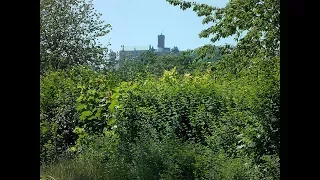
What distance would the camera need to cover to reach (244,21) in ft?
13.1

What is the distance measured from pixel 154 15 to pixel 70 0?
907 mm

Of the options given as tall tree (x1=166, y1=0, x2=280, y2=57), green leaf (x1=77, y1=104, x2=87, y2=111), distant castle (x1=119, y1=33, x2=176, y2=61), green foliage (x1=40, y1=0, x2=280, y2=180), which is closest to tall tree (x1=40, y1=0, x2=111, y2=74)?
green foliage (x1=40, y1=0, x2=280, y2=180)

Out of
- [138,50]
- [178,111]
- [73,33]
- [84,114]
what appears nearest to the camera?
[178,111]

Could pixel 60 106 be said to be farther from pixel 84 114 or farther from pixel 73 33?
pixel 73 33

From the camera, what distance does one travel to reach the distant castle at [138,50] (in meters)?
3.86

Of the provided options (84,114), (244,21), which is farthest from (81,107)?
(244,21)

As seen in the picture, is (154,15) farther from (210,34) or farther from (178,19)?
(210,34)

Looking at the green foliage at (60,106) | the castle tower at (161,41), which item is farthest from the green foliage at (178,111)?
the castle tower at (161,41)

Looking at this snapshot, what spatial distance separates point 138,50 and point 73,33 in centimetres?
67

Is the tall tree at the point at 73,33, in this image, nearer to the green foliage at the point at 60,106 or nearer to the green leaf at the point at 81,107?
the green foliage at the point at 60,106

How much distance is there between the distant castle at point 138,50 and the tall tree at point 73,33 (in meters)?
0.18

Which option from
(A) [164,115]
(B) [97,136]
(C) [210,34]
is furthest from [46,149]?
(C) [210,34]

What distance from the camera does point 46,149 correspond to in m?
3.71

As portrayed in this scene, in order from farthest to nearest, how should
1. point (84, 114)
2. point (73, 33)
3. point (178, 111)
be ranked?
point (73, 33), point (84, 114), point (178, 111)
